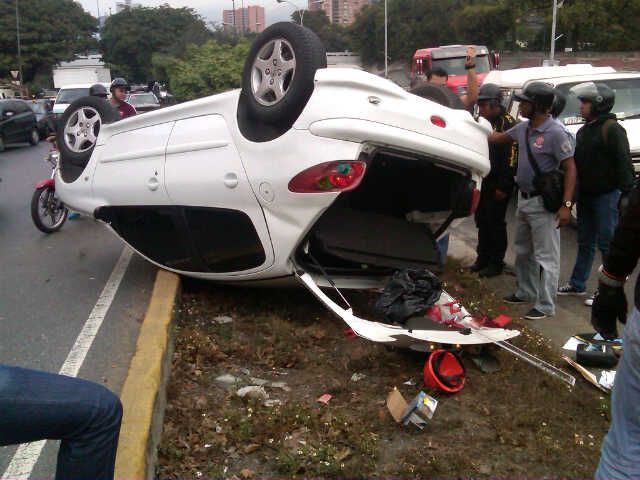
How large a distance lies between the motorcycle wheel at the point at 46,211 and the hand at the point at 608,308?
7162 millimetres

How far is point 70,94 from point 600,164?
23.7 meters

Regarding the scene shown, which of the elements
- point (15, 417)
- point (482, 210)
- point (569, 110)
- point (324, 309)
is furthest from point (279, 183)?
point (569, 110)

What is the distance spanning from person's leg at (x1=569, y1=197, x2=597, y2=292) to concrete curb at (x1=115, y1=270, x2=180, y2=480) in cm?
373

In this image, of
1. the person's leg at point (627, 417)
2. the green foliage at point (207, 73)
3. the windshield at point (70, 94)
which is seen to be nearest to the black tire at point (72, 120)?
the person's leg at point (627, 417)

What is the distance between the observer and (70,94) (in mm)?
25906

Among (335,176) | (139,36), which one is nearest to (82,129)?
(335,176)

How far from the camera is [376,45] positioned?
79.6 metres

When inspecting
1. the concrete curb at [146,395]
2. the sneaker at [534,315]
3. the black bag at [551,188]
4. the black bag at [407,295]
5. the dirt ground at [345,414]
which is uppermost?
the black bag at [551,188]

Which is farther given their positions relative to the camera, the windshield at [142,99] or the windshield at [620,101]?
the windshield at [142,99]

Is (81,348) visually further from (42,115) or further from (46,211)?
(42,115)

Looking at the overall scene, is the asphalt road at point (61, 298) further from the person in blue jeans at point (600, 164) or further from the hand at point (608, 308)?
the person in blue jeans at point (600, 164)

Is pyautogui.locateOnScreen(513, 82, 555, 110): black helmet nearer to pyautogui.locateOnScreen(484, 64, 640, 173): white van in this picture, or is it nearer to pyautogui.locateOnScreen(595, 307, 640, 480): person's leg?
pyautogui.locateOnScreen(595, 307, 640, 480): person's leg

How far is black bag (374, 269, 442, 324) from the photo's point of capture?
4500 millimetres

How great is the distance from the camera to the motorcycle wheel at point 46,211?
8.32 m
